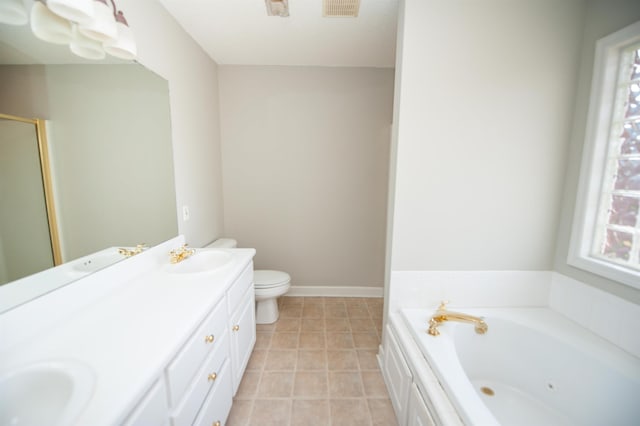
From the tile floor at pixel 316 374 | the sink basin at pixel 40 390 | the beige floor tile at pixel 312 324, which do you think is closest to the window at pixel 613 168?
the tile floor at pixel 316 374

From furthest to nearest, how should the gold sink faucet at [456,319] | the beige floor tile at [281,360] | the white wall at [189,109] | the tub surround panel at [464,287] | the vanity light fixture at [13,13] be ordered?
the beige floor tile at [281,360] → the tub surround panel at [464,287] → the white wall at [189,109] → the gold sink faucet at [456,319] → the vanity light fixture at [13,13]

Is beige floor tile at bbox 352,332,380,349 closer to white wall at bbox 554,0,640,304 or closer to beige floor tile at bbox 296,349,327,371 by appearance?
beige floor tile at bbox 296,349,327,371

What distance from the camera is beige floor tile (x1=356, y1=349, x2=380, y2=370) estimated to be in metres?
1.77

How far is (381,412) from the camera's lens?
143 cm

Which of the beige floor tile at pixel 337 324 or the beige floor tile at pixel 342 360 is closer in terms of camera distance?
the beige floor tile at pixel 342 360

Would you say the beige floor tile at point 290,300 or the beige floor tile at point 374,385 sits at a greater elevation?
the beige floor tile at point 290,300

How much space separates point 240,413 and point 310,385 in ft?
1.48

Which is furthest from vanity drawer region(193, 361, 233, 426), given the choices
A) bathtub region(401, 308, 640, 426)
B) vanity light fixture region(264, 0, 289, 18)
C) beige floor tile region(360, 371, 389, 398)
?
vanity light fixture region(264, 0, 289, 18)

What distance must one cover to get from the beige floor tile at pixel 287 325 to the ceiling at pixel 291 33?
8.20 feet

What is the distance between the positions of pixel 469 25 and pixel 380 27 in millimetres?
673

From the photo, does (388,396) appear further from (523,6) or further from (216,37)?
(216,37)

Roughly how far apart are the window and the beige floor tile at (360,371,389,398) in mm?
1428

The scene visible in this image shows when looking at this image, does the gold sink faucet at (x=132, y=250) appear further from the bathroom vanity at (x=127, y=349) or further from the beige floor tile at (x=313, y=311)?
the beige floor tile at (x=313, y=311)

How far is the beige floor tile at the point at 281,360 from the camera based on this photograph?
69.1 inches
